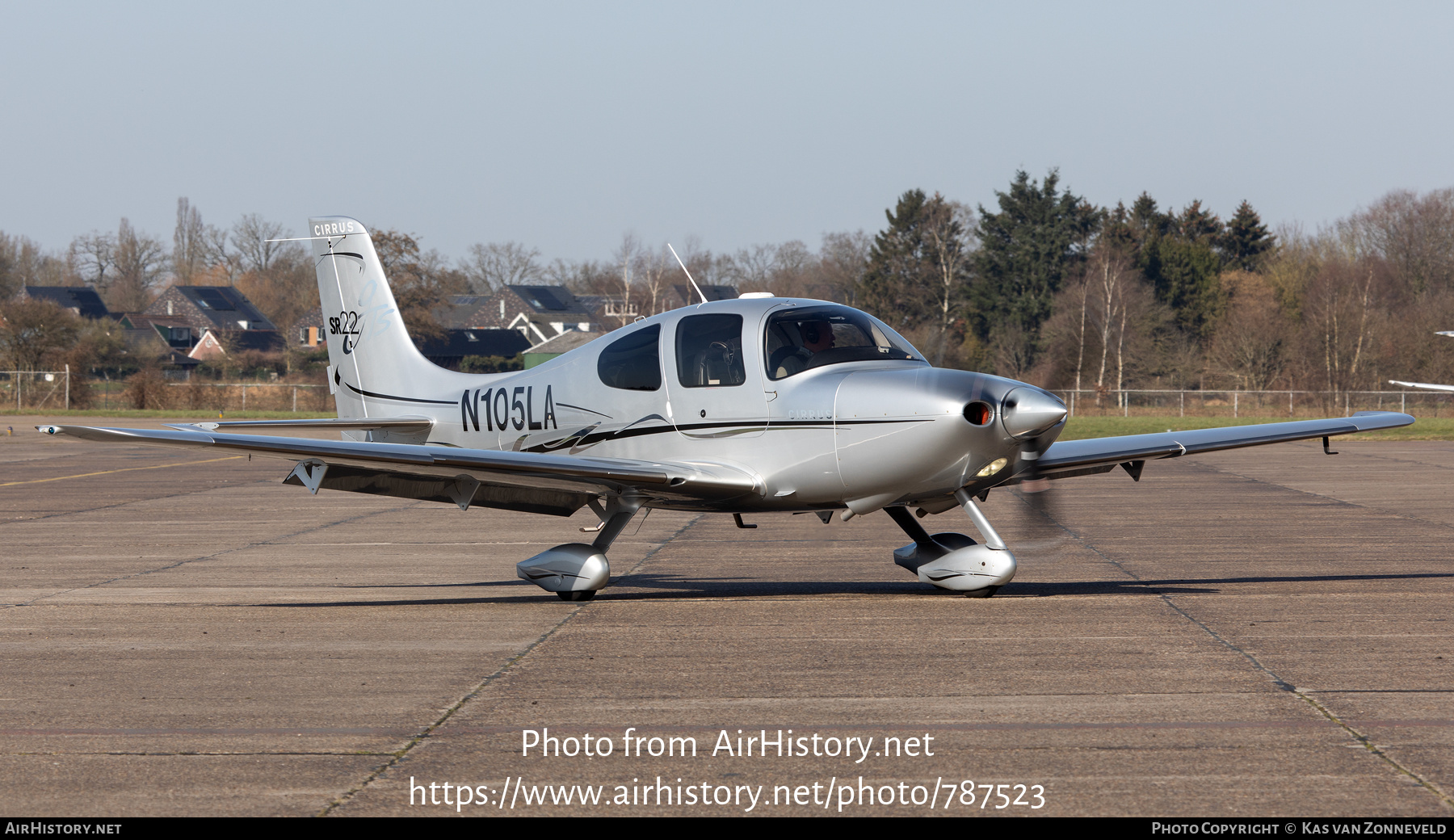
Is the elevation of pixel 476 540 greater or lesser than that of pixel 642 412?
lesser

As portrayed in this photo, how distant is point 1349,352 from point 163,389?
53787 mm

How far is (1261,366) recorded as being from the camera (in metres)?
63.8

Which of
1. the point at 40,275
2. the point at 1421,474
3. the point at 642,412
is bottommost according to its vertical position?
the point at 1421,474

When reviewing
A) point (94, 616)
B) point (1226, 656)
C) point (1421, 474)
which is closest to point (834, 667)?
point (1226, 656)

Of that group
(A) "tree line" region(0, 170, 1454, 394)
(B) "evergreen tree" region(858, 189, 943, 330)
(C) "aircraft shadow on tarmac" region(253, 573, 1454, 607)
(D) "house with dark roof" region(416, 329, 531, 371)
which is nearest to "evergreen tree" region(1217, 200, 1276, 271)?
(A) "tree line" region(0, 170, 1454, 394)

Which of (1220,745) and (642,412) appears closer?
(1220,745)

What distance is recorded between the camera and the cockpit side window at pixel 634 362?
35.1 ft

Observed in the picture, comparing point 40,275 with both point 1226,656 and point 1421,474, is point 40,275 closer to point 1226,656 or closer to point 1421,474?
point 1421,474

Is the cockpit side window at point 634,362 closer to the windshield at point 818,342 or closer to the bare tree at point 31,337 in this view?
the windshield at point 818,342

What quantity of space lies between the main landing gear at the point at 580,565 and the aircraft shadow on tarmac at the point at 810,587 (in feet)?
1.04

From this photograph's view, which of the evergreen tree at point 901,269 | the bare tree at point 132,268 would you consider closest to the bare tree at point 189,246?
the bare tree at point 132,268

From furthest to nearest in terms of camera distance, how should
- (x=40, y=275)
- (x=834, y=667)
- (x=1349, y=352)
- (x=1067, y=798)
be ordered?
1. (x=40, y=275)
2. (x=1349, y=352)
3. (x=834, y=667)
4. (x=1067, y=798)

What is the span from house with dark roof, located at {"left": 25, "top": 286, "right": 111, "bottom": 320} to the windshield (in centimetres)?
12180

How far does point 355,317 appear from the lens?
14.0 m
